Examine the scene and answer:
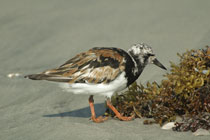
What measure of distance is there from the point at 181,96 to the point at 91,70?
1410 millimetres

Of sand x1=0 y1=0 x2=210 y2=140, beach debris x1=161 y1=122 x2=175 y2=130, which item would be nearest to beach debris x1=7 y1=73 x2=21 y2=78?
sand x1=0 y1=0 x2=210 y2=140

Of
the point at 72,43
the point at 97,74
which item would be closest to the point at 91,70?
the point at 97,74

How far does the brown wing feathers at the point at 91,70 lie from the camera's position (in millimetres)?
5711

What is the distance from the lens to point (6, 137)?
5312mm

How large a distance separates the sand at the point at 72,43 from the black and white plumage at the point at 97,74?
1.64 ft

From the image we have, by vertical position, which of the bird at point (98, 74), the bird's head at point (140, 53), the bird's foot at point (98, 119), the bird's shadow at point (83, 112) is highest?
the bird's head at point (140, 53)

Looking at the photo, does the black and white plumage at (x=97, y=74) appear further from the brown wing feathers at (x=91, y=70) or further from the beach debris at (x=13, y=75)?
the beach debris at (x=13, y=75)

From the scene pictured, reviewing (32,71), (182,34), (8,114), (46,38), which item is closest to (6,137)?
(8,114)

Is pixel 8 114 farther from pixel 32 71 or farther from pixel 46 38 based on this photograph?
pixel 46 38

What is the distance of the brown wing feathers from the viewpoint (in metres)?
5.71

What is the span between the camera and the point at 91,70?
5762 mm

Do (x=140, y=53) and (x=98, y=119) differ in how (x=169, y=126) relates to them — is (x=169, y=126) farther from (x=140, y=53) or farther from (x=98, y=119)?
(x=140, y=53)

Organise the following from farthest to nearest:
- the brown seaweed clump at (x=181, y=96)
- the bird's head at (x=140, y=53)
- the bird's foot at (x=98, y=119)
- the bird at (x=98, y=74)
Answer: the bird's head at (x=140, y=53) → the bird's foot at (x=98, y=119) → the bird at (x=98, y=74) → the brown seaweed clump at (x=181, y=96)

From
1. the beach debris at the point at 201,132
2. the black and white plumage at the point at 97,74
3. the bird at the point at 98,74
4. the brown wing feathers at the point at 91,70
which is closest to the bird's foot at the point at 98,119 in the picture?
the bird at the point at 98,74
